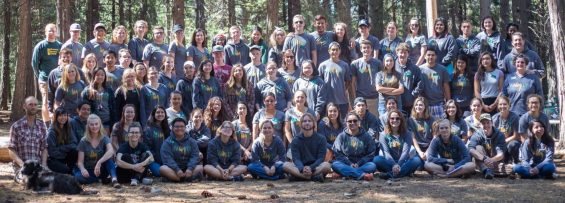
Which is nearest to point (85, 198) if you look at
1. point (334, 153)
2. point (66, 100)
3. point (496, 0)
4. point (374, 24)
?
point (66, 100)

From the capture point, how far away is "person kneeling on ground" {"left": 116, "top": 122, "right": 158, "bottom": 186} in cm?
830

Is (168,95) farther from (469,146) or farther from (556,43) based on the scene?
(556,43)

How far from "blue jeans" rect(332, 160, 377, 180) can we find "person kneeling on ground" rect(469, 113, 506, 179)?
4.87 feet

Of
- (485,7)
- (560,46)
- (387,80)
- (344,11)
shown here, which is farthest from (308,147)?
(344,11)

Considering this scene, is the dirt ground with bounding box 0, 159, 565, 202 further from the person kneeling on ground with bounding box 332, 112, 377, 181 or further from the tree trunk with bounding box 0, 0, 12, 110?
the tree trunk with bounding box 0, 0, 12, 110

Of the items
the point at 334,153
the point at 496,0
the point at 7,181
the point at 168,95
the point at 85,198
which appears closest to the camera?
the point at 85,198

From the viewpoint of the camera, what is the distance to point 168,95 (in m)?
9.82

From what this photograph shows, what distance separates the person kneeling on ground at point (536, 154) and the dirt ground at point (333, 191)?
0.65 ft

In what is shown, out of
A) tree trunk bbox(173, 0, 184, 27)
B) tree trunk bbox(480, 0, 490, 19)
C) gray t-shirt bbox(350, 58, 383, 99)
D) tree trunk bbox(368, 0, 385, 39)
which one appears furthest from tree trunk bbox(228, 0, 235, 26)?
gray t-shirt bbox(350, 58, 383, 99)

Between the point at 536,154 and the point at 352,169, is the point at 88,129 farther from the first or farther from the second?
the point at 536,154

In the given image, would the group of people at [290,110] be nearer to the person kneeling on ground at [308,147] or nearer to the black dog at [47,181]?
the person kneeling on ground at [308,147]

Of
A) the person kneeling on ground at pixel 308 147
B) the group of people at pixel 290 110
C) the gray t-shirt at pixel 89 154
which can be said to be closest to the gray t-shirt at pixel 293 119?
the group of people at pixel 290 110

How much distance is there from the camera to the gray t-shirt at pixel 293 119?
30.8 ft

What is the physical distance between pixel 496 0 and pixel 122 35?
20364 millimetres
